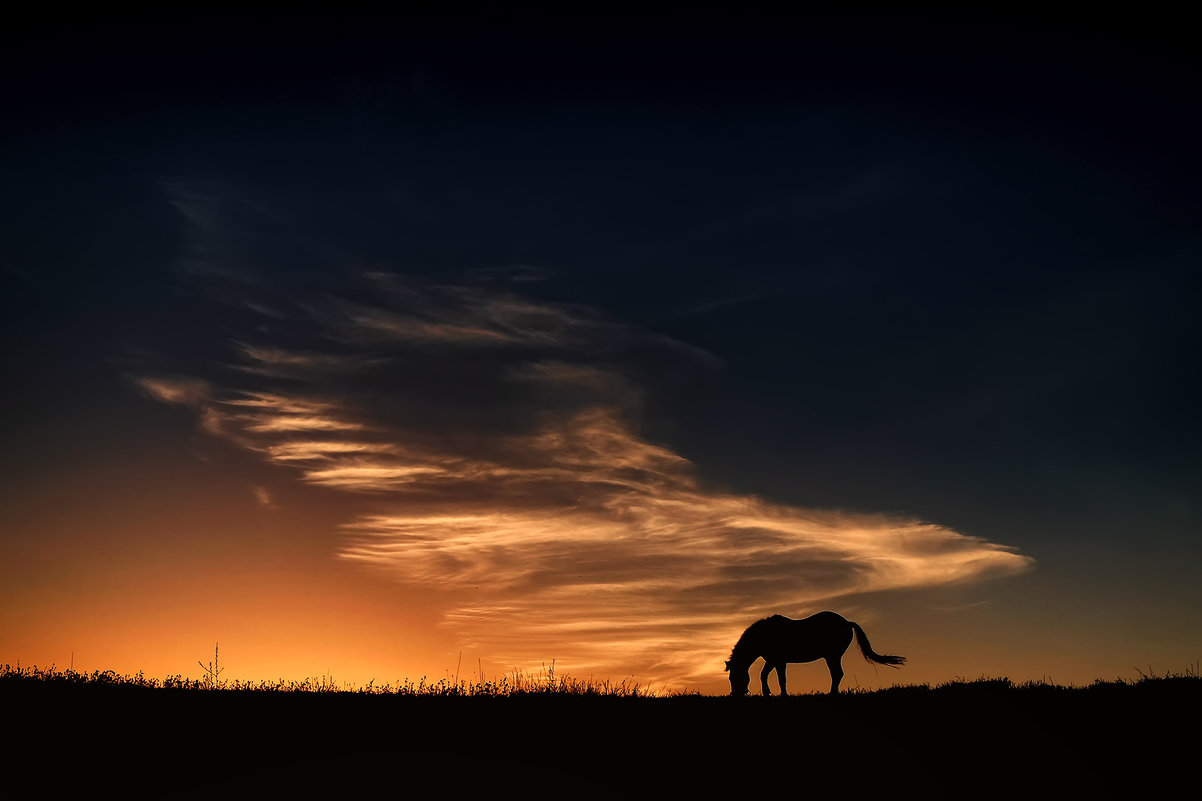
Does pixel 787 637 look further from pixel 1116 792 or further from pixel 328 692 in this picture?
pixel 328 692

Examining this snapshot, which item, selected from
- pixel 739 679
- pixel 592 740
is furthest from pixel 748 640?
pixel 592 740

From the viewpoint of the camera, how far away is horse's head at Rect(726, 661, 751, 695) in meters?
25.5

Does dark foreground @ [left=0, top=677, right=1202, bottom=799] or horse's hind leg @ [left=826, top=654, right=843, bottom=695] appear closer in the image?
dark foreground @ [left=0, top=677, right=1202, bottom=799]

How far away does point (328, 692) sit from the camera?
20469 mm

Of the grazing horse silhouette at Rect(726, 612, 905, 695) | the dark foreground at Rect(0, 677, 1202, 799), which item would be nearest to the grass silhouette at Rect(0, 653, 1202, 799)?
the dark foreground at Rect(0, 677, 1202, 799)

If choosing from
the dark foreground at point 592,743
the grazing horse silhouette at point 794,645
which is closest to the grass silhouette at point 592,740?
the dark foreground at point 592,743

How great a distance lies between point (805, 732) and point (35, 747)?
13.8 meters

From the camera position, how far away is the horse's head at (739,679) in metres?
25.5

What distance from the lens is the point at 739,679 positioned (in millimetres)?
25641

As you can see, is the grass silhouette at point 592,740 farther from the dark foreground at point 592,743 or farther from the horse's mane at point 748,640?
the horse's mane at point 748,640

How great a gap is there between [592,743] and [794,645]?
9440 mm

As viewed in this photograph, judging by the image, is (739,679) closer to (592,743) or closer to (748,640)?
(748,640)

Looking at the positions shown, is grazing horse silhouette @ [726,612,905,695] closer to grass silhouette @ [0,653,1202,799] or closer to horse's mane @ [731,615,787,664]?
horse's mane @ [731,615,787,664]

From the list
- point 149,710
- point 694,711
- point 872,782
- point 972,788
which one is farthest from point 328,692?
point 972,788
